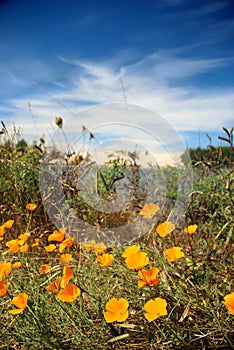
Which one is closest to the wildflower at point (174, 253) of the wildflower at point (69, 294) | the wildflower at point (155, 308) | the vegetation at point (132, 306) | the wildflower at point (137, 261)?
the vegetation at point (132, 306)

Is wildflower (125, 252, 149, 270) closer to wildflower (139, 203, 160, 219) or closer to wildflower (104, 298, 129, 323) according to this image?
wildflower (104, 298, 129, 323)

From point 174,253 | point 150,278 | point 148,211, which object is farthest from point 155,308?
point 148,211

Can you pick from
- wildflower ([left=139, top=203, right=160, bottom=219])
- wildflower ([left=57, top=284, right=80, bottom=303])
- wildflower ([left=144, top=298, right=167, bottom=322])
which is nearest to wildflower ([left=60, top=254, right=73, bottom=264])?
wildflower ([left=57, top=284, right=80, bottom=303])

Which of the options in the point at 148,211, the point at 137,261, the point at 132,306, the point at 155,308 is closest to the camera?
the point at 155,308

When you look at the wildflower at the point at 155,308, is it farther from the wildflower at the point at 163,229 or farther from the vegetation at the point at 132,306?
the wildflower at the point at 163,229

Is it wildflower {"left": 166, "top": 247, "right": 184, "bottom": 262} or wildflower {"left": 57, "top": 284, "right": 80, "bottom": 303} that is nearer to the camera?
wildflower {"left": 57, "top": 284, "right": 80, "bottom": 303}

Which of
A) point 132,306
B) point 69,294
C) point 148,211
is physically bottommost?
point 132,306

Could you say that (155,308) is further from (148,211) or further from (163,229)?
(148,211)

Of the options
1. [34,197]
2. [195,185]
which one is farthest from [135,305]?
[34,197]
